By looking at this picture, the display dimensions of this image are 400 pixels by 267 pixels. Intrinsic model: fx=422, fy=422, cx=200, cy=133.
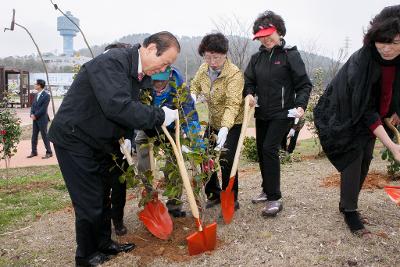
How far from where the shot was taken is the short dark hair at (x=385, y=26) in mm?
2404

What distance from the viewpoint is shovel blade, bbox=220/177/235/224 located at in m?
3.21

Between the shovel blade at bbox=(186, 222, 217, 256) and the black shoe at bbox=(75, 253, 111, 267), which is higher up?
the shovel blade at bbox=(186, 222, 217, 256)

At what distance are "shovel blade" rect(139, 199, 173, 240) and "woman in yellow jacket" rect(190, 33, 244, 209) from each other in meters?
0.43

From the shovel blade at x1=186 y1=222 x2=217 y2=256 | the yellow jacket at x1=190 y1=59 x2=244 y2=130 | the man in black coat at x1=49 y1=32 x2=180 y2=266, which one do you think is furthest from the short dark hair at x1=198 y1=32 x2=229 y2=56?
the shovel blade at x1=186 y1=222 x2=217 y2=256

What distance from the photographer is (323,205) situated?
371 cm

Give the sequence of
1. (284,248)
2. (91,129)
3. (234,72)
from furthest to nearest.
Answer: (234,72) → (284,248) → (91,129)

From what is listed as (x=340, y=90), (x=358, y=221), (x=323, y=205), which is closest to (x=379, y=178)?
(x=323, y=205)

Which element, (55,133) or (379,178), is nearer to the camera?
(55,133)

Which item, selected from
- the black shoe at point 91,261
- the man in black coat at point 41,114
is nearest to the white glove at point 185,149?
the black shoe at point 91,261

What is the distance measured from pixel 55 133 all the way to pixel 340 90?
190cm

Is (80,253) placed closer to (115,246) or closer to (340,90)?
(115,246)

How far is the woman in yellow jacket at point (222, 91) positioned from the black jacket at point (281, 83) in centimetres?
20

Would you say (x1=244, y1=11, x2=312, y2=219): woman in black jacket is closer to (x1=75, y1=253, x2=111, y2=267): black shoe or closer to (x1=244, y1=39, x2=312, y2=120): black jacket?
(x1=244, y1=39, x2=312, y2=120): black jacket

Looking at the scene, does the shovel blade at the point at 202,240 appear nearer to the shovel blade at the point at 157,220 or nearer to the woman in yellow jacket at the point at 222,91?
the shovel blade at the point at 157,220
